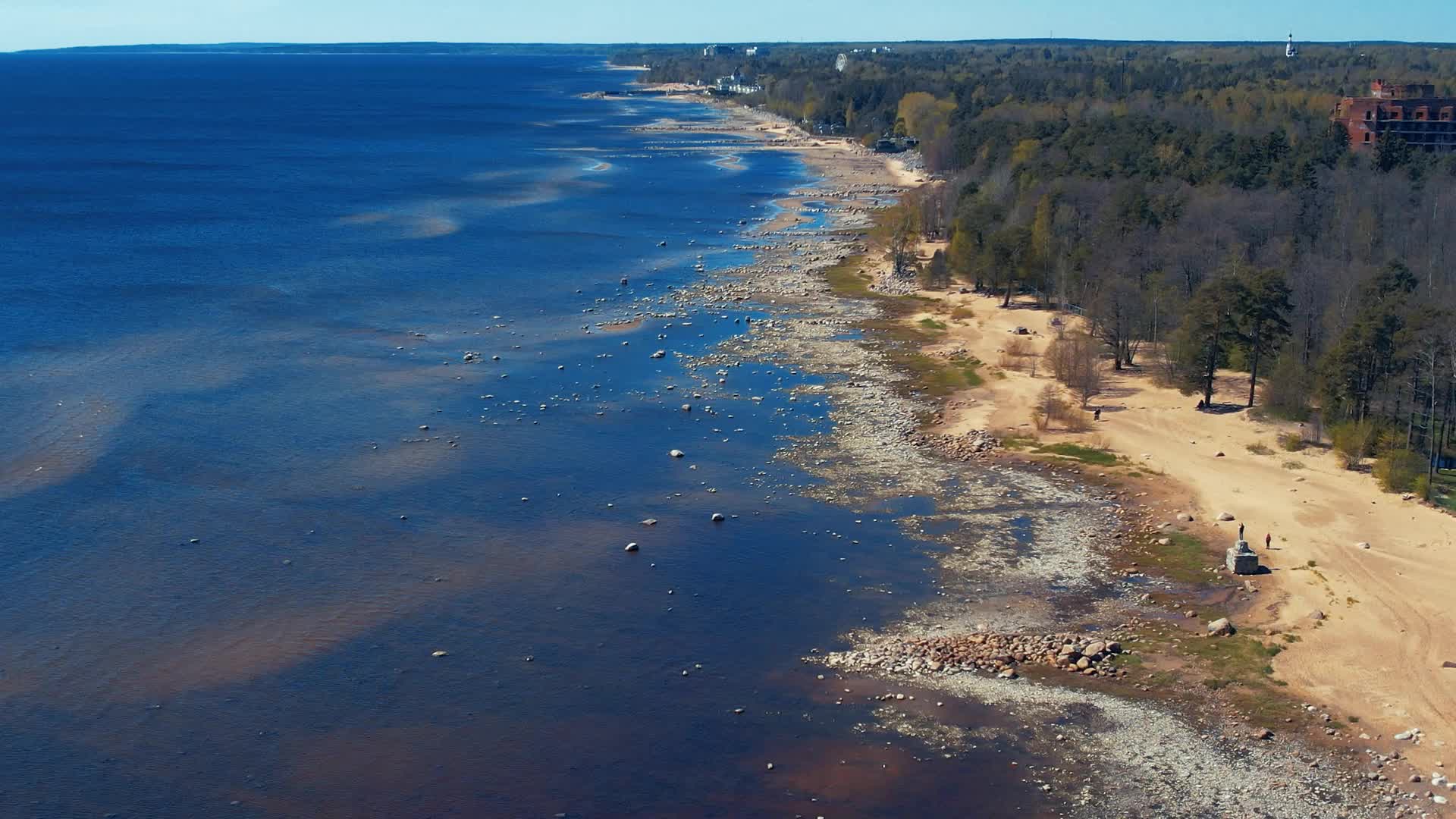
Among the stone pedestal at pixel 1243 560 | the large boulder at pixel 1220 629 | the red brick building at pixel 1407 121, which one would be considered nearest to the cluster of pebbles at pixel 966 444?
the stone pedestal at pixel 1243 560

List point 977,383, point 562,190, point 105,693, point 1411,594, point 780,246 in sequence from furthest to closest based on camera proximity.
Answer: point 562,190
point 780,246
point 977,383
point 1411,594
point 105,693

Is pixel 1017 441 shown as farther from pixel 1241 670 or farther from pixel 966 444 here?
pixel 1241 670

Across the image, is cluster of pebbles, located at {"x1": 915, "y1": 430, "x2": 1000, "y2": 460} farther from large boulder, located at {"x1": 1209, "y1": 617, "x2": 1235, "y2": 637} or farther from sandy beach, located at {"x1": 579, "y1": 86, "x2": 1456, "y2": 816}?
large boulder, located at {"x1": 1209, "y1": 617, "x2": 1235, "y2": 637}

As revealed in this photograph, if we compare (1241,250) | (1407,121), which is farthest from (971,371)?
(1407,121)

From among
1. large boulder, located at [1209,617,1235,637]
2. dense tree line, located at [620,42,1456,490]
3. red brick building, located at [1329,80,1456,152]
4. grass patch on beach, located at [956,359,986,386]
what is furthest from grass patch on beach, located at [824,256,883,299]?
large boulder, located at [1209,617,1235,637]

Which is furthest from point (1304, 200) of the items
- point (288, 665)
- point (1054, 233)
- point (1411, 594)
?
point (288, 665)

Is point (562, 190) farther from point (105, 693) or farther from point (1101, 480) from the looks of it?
point (105, 693)

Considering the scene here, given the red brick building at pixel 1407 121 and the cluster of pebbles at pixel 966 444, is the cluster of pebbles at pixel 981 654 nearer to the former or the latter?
the cluster of pebbles at pixel 966 444
